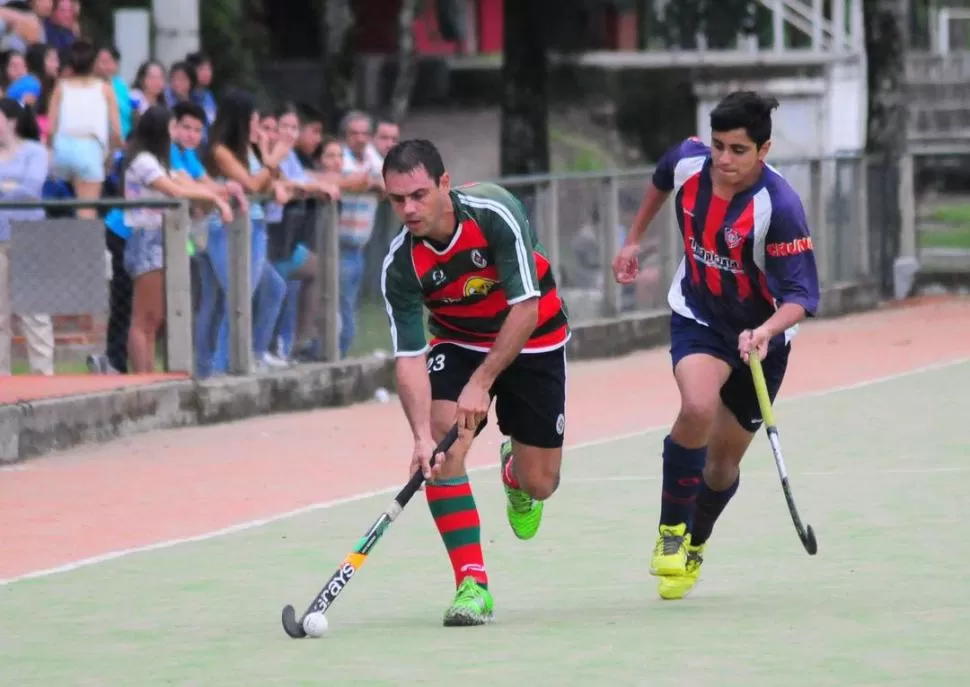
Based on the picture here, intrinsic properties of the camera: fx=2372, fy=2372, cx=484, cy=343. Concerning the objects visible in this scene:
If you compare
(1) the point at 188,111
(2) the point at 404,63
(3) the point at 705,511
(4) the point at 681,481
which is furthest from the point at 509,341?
(2) the point at 404,63

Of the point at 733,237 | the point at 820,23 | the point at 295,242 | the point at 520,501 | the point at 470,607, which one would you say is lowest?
the point at 470,607

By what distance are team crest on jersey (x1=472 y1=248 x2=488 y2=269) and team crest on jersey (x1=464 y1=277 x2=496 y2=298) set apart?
70 mm

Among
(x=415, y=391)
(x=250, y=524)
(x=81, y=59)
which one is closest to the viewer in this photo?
(x=415, y=391)

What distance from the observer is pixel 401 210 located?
25.6 feet

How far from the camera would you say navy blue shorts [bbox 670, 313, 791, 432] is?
8664 mm

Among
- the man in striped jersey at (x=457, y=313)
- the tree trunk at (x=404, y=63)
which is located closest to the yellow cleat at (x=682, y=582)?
the man in striped jersey at (x=457, y=313)

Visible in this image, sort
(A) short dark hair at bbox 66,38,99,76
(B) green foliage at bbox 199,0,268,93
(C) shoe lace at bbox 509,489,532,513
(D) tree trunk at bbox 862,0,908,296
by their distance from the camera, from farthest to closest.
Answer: (B) green foliage at bbox 199,0,268,93, (D) tree trunk at bbox 862,0,908,296, (A) short dark hair at bbox 66,38,99,76, (C) shoe lace at bbox 509,489,532,513

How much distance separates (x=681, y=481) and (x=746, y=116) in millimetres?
1383

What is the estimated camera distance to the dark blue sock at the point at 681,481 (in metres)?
8.71

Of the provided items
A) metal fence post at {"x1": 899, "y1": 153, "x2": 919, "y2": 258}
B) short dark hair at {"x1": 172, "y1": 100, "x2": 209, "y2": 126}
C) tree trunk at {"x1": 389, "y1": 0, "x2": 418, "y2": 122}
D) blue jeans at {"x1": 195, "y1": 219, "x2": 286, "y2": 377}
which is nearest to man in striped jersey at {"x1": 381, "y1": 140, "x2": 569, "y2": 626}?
blue jeans at {"x1": 195, "y1": 219, "x2": 286, "y2": 377}

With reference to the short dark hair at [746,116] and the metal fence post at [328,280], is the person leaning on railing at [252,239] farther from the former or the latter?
the short dark hair at [746,116]

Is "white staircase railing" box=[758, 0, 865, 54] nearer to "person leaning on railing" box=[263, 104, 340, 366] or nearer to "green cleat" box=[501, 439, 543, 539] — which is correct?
"person leaning on railing" box=[263, 104, 340, 366]

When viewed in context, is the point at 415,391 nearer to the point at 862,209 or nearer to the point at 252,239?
the point at 252,239

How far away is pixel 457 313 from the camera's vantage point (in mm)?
8344
